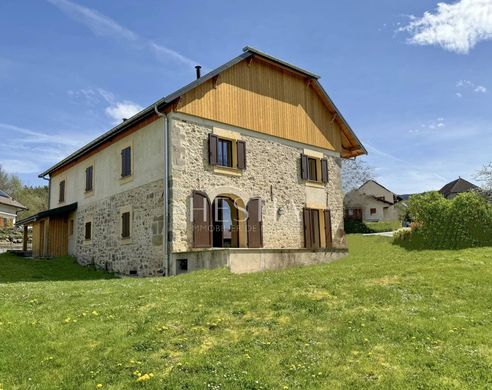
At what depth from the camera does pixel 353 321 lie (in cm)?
711

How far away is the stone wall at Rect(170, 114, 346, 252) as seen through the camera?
1466 cm

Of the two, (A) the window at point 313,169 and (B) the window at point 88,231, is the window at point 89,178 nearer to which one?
(B) the window at point 88,231

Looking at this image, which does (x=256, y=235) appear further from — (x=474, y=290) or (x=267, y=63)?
(x=474, y=290)

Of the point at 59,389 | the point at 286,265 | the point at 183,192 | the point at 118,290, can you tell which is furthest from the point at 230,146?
the point at 59,389

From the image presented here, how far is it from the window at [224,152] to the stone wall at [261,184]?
0.58m

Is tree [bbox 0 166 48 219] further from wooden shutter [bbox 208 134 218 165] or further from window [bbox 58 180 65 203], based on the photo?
wooden shutter [bbox 208 134 218 165]

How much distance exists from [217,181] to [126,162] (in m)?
3.87

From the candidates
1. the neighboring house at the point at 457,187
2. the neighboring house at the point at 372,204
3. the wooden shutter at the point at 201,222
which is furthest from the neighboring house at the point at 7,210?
the neighboring house at the point at 457,187

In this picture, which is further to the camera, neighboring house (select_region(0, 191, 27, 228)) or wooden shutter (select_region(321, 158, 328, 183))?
neighboring house (select_region(0, 191, 27, 228))

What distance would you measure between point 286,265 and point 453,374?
31.6 ft

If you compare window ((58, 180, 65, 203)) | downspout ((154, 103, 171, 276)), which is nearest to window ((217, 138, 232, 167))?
downspout ((154, 103, 171, 276))

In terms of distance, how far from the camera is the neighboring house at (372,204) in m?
50.2

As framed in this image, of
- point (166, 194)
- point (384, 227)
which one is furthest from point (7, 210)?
point (384, 227)

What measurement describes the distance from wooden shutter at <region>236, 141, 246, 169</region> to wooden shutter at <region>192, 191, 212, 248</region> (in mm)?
2209
